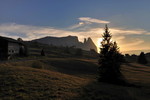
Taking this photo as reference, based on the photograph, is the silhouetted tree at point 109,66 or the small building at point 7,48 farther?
the small building at point 7,48

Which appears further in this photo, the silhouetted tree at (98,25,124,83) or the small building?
the small building

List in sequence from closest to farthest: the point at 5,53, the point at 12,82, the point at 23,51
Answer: the point at 12,82 → the point at 5,53 → the point at 23,51

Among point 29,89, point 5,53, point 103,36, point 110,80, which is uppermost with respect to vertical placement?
point 103,36

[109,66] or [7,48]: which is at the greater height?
[7,48]

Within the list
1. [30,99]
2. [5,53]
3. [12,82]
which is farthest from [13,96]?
[5,53]

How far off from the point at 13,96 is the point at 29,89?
5.81 feet

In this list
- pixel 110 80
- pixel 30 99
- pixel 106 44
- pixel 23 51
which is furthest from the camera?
pixel 23 51

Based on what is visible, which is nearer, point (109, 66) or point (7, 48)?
point (109, 66)

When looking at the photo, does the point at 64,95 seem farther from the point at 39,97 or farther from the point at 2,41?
the point at 2,41

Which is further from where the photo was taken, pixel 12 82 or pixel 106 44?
pixel 106 44

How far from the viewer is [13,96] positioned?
10430mm

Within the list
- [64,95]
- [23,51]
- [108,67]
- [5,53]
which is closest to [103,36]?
[108,67]

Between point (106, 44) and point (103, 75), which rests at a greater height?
point (106, 44)

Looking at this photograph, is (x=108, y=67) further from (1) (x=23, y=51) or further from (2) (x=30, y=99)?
(1) (x=23, y=51)
